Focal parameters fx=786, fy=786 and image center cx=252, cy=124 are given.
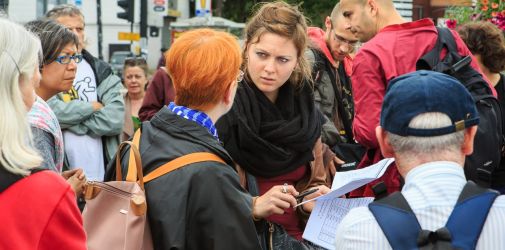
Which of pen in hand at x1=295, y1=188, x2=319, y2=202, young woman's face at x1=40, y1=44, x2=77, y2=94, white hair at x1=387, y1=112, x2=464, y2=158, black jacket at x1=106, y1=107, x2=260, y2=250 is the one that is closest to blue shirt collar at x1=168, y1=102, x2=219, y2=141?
black jacket at x1=106, y1=107, x2=260, y2=250

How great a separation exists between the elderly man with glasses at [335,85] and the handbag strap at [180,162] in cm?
190

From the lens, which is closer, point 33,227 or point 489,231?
point 489,231

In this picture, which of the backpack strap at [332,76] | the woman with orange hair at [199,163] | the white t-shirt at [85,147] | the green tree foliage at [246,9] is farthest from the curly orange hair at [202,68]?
the green tree foliage at [246,9]

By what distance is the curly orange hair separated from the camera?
315 cm

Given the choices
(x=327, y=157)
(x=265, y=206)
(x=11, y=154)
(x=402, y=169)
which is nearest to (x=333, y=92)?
(x=327, y=157)

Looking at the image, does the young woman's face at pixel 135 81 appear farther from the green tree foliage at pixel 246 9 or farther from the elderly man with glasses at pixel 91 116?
the green tree foliage at pixel 246 9

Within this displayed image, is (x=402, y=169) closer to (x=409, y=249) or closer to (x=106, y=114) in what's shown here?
(x=409, y=249)

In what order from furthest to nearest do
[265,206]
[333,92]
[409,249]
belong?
1. [333,92]
2. [265,206]
3. [409,249]

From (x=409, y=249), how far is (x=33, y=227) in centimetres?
107

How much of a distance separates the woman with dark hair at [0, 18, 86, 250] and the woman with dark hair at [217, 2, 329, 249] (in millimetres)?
1602

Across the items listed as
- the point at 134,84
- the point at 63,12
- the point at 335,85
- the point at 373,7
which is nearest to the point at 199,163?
the point at 373,7

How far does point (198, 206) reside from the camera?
2986 millimetres

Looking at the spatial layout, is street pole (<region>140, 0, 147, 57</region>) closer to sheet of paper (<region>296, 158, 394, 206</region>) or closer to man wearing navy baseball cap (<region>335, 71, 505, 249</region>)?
sheet of paper (<region>296, 158, 394, 206</region>)

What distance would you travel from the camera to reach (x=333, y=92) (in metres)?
5.16
